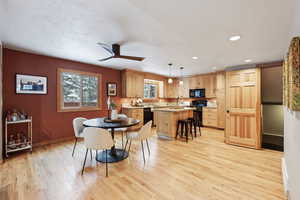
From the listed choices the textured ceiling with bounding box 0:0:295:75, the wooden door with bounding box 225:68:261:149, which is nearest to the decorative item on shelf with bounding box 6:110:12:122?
the textured ceiling with bounding box 0:0:295:75

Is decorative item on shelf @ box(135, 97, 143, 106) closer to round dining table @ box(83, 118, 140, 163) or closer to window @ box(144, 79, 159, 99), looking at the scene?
window @ box(144, 79, 159, 99)

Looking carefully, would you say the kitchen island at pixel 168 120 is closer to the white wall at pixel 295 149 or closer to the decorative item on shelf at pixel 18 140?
the white wall at pixel 295 149

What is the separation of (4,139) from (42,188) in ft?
6.59

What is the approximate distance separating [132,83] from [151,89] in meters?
1.73

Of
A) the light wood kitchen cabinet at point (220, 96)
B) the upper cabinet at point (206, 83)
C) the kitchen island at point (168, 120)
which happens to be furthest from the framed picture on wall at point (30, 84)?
the light wood kitchen cabinet at point (220, 96)

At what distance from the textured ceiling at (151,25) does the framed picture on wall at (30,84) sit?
2.26ft

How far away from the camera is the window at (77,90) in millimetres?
4039

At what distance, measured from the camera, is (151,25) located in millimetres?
2059

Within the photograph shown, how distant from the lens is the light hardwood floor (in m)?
1.88

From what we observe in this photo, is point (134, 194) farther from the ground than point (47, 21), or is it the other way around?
point (47, 21)

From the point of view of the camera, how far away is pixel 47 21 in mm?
2035

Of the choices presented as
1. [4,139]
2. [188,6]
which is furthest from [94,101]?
[188,6]

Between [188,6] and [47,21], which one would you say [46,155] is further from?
[188,6]

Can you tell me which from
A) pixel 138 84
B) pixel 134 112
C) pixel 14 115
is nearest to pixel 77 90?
pixel 14 115
